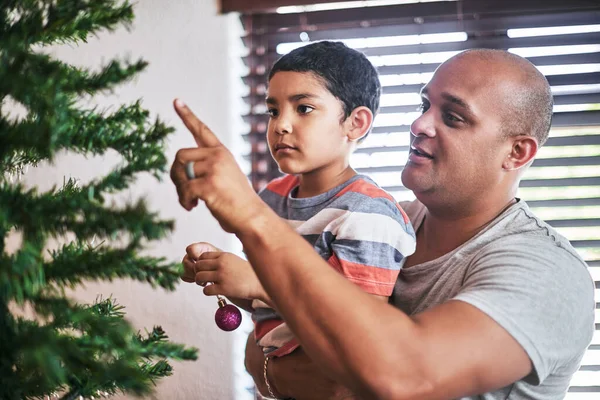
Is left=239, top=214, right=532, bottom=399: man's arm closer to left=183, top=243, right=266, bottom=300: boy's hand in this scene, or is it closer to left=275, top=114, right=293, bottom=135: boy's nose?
left=183, top=243, right=266, bottom=300: boy's hand

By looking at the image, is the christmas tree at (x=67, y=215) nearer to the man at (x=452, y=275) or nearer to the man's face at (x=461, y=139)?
the man at (x=452, y=275)

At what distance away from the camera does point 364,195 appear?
119 cm

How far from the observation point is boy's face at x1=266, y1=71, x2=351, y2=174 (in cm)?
121

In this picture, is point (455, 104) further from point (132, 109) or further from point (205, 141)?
point (132, 109)

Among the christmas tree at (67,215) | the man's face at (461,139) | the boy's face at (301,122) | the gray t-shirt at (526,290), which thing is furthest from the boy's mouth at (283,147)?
the christmas tree at (67,215)

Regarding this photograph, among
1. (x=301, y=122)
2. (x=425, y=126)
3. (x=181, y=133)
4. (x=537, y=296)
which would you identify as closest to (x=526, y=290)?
(x=537, y=296)

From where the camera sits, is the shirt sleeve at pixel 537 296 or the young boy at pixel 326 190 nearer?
the shirt sleeve at pixel 537 296

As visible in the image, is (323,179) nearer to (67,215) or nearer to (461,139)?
(461,139)

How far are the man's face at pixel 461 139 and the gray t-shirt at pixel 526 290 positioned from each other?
10 centimetres

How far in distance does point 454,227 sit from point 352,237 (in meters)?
0.31

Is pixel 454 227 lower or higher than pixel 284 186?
lower

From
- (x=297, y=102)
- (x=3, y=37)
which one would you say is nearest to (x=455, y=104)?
(x=297, y=102)

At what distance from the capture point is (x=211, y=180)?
673 mm

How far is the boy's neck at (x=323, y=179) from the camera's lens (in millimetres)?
1286
